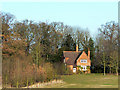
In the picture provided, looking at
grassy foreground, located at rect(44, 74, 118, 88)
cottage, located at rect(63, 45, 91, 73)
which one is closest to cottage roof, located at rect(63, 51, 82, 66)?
cottage, located at rect(63, 45, 91, 73)

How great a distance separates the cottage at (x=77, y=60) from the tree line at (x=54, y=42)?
1438 mm

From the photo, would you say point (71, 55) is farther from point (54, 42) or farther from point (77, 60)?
point (54, 42)

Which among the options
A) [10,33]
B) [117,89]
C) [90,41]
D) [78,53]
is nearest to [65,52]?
[78,53]

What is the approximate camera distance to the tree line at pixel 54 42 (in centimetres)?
2505

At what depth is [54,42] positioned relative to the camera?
1636 inches

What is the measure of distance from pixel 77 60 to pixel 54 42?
19.0 feet

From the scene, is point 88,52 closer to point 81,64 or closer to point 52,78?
point 81,64

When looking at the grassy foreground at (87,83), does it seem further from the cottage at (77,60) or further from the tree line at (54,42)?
the cottage at (77,60)

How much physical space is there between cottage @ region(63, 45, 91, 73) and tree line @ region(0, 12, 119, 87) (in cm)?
144

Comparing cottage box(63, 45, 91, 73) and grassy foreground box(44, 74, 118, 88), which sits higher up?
cottage box(63, 45, 91, 73)

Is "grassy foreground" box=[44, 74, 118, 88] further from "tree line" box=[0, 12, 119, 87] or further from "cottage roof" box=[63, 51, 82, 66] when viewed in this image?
"cottage roof" box=[63, 51, 82, 66]

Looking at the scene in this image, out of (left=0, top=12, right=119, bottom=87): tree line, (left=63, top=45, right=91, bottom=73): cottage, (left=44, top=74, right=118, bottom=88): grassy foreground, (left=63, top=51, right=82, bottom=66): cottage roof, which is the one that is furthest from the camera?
(left=63, top=51, right=82, bottom=66): cottage roof

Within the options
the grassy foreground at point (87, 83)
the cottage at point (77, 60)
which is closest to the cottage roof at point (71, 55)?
the cottage at point (77, 60)

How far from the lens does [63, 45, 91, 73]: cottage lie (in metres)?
39.2
